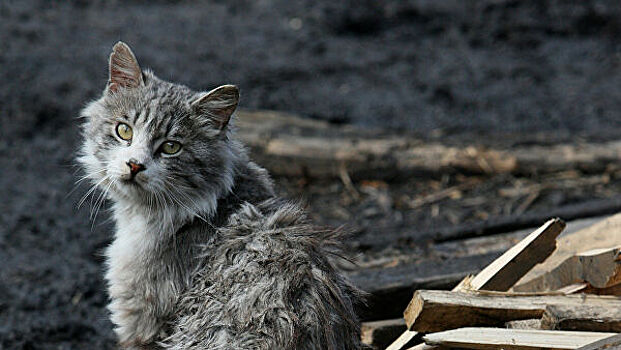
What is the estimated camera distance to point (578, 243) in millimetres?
3586

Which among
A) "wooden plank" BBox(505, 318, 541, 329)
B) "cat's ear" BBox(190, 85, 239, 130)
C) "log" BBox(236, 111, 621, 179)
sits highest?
"cat's ear" BBox(190, 85, 239, 130)

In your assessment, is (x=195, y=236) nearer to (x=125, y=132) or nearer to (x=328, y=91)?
(x=125, y=132)

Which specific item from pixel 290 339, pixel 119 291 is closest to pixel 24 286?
pixel 119 291

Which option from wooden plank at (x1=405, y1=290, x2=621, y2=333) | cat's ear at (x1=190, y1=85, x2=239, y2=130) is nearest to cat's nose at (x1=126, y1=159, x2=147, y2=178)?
cat's ear at (x1=190, y1=85, x2=239, y2=130)

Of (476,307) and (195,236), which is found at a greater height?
(476,307)

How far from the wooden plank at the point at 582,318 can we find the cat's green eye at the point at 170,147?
5.07 ft

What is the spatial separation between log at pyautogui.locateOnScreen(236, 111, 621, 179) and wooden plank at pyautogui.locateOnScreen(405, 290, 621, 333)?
2.61 meters

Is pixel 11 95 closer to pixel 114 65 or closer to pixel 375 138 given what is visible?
pixel 375 138

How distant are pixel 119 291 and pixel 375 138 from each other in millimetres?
2933

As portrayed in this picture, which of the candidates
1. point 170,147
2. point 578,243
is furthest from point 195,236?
point 578,243

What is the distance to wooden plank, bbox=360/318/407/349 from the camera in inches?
140

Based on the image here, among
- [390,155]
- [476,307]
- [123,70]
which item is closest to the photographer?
[476,307]

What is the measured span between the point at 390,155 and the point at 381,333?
2.21m

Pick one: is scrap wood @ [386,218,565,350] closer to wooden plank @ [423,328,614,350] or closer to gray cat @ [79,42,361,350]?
wooden plank @ [423,328,614,350]
